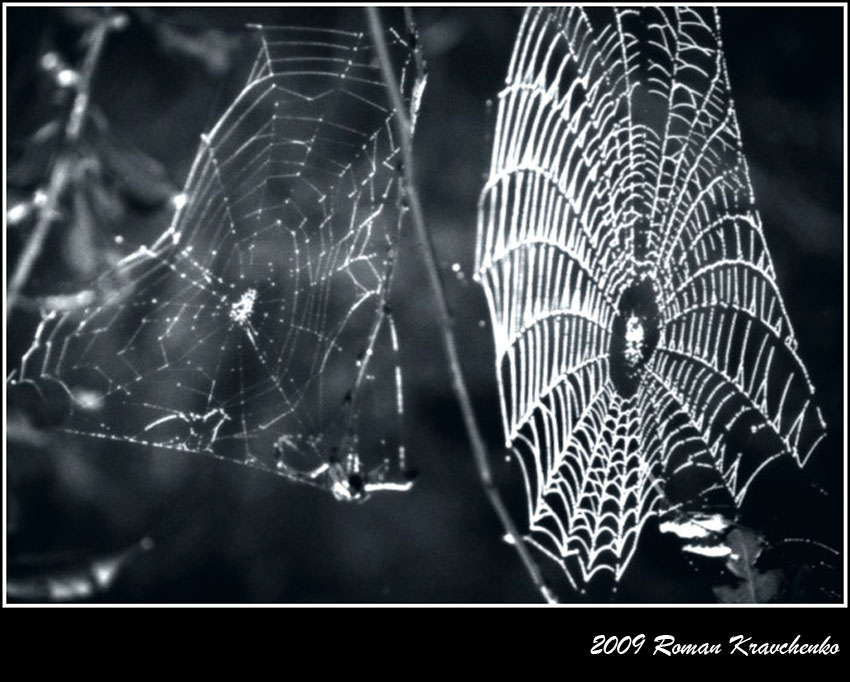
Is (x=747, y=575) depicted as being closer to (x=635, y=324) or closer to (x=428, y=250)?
(x=635, y=324)

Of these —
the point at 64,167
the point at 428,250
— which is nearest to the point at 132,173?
the point at 64,167

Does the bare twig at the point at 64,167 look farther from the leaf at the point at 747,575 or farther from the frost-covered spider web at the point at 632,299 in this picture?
the leaf at the point at 747,575

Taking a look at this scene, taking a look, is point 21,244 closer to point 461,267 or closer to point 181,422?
point 181,422

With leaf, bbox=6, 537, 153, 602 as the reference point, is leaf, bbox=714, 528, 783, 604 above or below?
below

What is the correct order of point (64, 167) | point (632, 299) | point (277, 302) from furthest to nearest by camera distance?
point (632, 299) < point (277, 302) < point (64, 167)

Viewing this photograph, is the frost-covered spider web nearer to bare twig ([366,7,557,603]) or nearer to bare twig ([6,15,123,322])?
bare twig ([366,7,557,603])

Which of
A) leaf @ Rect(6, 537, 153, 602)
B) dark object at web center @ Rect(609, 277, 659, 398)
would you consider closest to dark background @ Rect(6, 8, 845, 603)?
leaf @ Rect(6, 537, 153, 602)
